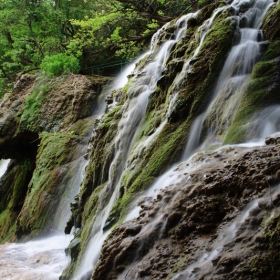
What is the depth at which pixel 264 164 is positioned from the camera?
3240 mm

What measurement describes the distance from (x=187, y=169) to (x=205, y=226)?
1158 millimetres

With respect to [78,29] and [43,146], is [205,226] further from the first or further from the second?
[78,29]

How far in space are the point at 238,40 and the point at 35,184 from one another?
26.2 feet

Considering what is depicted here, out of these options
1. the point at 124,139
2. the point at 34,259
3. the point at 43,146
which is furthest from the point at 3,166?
the point at 124,139

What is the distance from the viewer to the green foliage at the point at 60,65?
1430 cm

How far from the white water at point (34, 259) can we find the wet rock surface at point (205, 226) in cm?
312

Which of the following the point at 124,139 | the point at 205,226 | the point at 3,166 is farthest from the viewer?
the point at 3,166

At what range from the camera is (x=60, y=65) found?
14.5 meters

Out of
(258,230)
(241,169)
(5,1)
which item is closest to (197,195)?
(241,169)

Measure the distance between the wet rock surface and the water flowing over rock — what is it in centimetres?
1

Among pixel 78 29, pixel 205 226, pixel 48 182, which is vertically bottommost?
pixel 205 226

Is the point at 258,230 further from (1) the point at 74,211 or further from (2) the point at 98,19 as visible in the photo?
(2) the point at 98,19

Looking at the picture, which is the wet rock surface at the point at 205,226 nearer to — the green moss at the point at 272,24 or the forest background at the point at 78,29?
the green moss at the point at 272,24

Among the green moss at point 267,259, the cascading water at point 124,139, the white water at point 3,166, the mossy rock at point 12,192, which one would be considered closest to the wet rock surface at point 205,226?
the green moss at point 267,259
